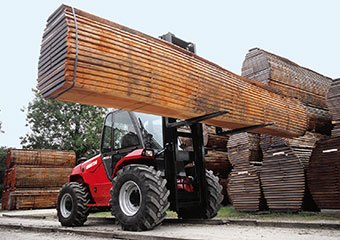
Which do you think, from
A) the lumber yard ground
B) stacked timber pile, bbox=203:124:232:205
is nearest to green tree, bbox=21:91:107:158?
stacked timber pile, bbox=203:124:232:205

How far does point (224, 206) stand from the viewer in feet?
34.8

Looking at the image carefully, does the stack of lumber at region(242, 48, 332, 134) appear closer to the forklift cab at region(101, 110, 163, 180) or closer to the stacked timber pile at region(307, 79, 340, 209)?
the stacked timber pile at region(307, 79, 340, 209)

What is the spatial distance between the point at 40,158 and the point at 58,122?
10.3m

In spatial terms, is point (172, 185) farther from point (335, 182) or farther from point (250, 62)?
point (250, 62)

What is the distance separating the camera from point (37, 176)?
17031 millimetres

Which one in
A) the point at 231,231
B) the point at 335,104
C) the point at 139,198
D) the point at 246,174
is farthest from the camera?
the point at 246,174

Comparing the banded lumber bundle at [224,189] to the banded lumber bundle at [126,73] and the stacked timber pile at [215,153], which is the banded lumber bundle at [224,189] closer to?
the stacked timber pile at [215,153]

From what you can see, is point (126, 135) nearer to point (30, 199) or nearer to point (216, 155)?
point (216, 155)

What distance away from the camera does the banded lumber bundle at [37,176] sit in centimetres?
1655

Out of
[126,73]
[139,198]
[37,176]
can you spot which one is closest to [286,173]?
[139,198]

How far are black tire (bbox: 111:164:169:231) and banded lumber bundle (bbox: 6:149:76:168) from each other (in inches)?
493

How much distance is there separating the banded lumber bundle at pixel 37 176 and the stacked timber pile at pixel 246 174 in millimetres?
11401

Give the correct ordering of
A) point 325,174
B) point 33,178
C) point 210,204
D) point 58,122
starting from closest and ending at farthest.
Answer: point 210,204 → point 325,174 → point 33,178 → point 58,122

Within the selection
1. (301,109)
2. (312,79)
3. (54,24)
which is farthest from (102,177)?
(312,79)
